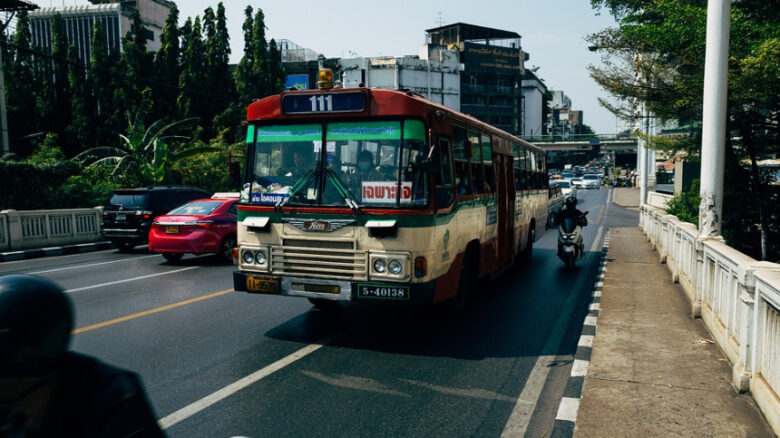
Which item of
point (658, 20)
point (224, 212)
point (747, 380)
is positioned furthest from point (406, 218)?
point (658, 20)

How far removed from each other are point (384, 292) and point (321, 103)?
231 centimetres

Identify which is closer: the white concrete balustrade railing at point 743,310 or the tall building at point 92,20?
the white concrete balustrade railing at point 743,310

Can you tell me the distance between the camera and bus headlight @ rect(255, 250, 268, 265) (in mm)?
7211

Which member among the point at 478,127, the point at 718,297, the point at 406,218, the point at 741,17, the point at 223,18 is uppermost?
the point at 223,18

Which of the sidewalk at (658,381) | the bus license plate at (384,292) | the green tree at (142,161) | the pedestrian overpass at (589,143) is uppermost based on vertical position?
the pedestrian overpass at (589,143)

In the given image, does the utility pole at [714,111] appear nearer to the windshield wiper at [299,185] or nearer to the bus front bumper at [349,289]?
the bus front bumper at [349,289]

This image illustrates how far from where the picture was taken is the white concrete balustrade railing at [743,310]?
467 cm

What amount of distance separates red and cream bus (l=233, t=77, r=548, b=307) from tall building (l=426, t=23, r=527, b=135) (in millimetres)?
88036

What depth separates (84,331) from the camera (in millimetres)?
7555

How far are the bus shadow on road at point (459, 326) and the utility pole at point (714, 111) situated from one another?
229 cm

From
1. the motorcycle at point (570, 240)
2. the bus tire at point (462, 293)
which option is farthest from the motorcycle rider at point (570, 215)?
the bus tire at point (462, 293)

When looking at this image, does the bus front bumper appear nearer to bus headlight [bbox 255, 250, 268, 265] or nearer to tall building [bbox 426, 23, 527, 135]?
bus headlight [bbox 255, 250, 268, 265]

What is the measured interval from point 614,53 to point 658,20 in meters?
1.53

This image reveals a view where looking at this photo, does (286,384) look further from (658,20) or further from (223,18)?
(223,18)
